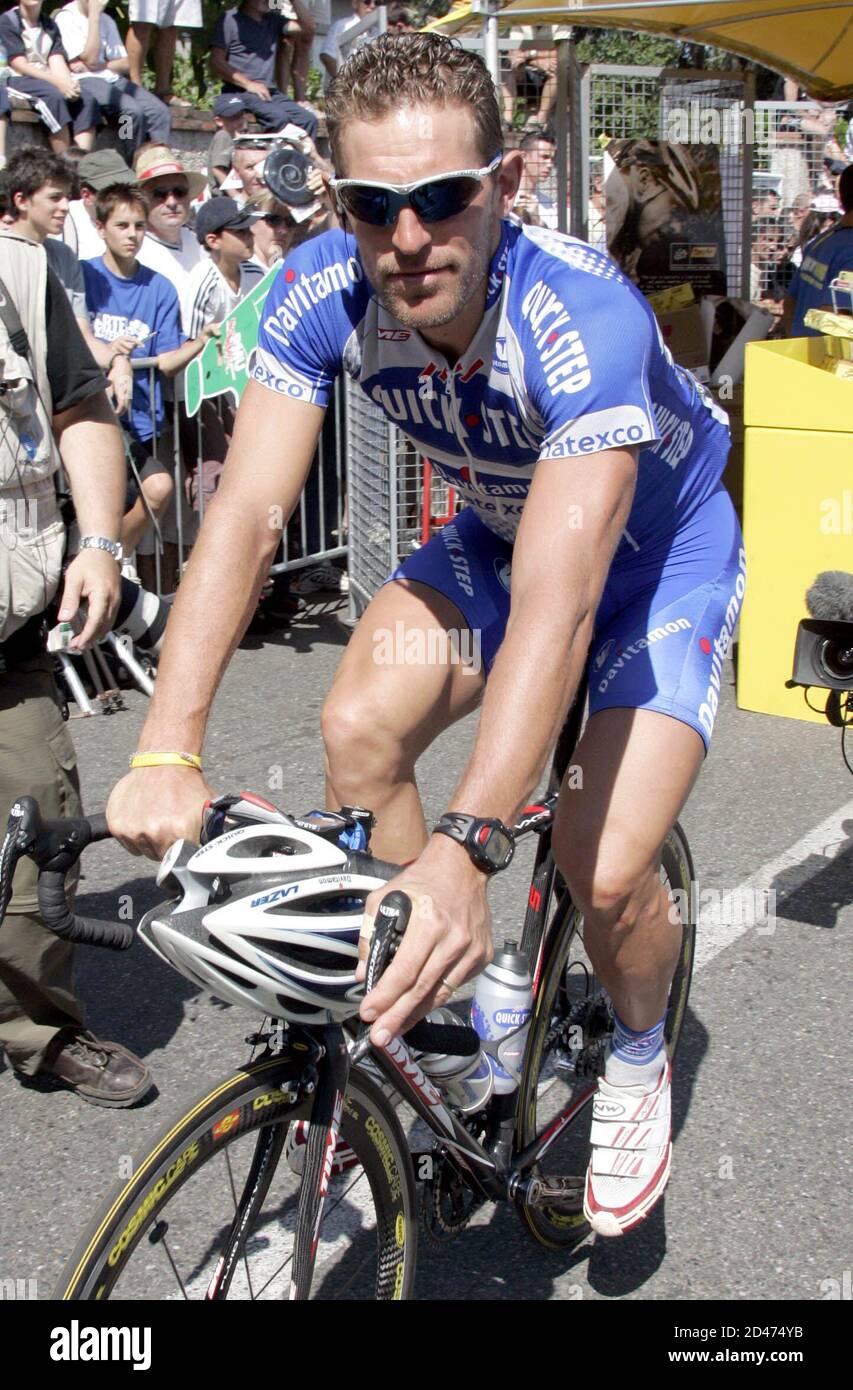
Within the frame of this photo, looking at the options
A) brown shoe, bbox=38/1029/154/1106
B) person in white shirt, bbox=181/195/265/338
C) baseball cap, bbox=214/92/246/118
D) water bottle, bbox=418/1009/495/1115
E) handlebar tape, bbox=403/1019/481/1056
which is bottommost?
brown shoe, bbox=38/1029/154/1106

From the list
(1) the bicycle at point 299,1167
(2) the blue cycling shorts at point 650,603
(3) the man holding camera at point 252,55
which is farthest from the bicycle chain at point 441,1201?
(3) the man holding camera at point 252,55

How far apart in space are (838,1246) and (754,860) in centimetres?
199

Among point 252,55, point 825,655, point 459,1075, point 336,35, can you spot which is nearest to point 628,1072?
point 459,1075

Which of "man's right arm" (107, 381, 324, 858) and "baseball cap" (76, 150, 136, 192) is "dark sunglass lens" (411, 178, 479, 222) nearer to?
"man's right arm" (107, 381, 324, 858)

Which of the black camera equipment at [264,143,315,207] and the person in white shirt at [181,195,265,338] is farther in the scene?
the black camera equipment at [264,143,315,207]

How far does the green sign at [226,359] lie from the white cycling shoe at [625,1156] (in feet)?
15.9

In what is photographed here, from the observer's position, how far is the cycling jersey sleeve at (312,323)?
2.55 meters

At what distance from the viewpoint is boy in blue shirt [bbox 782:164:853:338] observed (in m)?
7.80

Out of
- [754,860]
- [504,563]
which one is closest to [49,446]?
[504,563]

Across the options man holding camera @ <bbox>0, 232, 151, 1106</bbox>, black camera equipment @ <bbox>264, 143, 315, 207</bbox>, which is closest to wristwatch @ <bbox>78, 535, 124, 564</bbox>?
man holding camera @ <bbox>0, 232, 151, 1106</bbox>

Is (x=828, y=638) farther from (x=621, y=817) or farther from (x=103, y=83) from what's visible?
(x=103, y=83)

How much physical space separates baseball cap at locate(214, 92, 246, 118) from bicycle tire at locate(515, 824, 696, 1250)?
8.47 meters

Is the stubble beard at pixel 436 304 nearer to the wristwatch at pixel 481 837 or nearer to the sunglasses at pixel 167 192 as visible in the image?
the wristwatch at pixel 481 837
